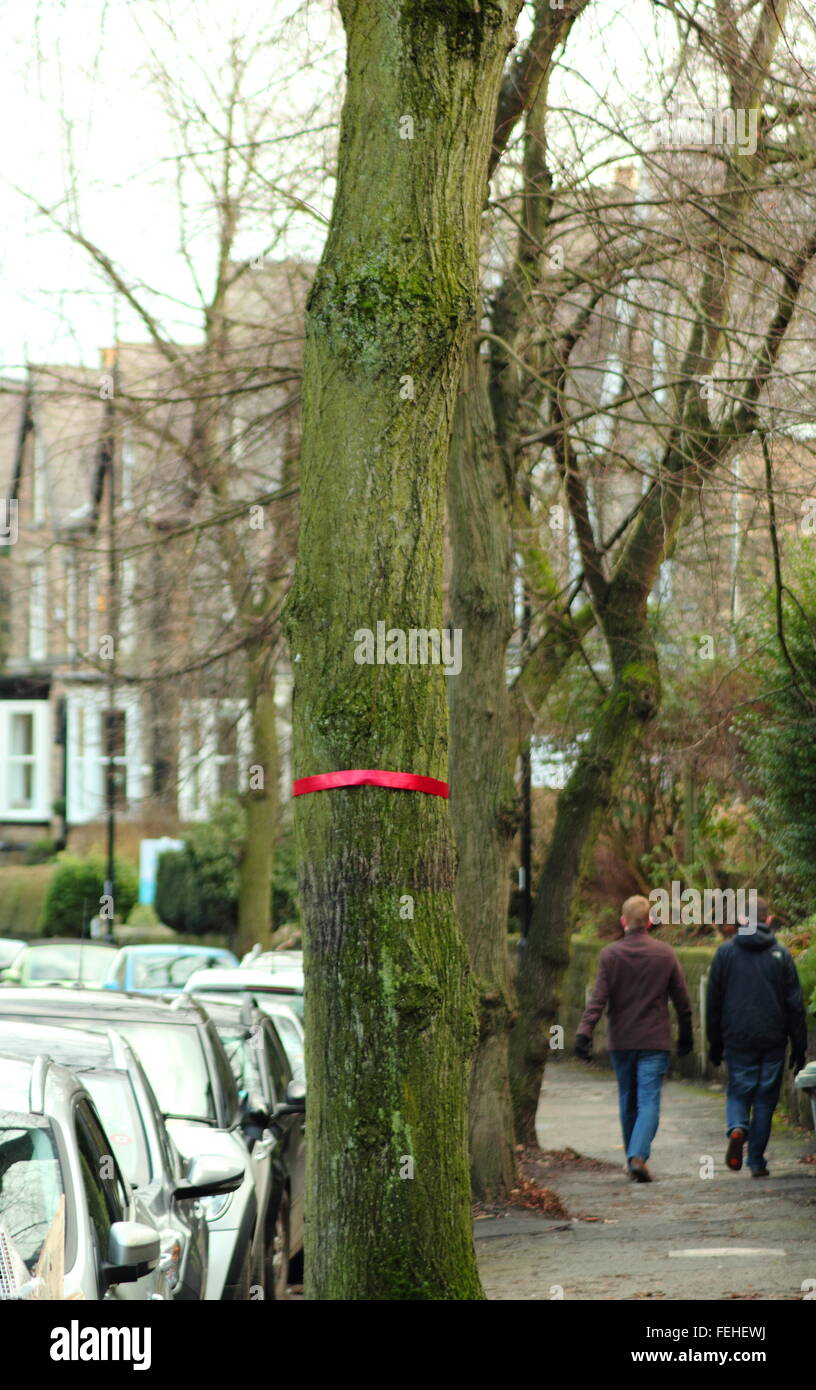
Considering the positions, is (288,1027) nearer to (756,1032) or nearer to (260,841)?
(756,1032)

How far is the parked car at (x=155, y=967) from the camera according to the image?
21250 millimetres

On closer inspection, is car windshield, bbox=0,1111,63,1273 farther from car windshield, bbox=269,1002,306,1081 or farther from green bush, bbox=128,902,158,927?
green bush, bbox=128,902,158,927

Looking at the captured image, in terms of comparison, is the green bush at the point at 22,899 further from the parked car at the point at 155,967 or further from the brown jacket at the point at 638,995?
the brown jacket at the point at 638,995

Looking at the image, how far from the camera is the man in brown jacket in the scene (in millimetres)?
12789

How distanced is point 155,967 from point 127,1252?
16.5m

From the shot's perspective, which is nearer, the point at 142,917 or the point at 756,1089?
the point at 756,1089

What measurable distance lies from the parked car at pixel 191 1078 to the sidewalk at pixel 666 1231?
135 centimetres

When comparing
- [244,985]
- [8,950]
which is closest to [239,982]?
[244,985]

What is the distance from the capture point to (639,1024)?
42.0 feet

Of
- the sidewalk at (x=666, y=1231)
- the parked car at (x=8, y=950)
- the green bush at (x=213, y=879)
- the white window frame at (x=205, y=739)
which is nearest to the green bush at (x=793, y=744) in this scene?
the sidewalk at (x=666, y=1231)

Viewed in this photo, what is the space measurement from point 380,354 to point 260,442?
9988 millimetres

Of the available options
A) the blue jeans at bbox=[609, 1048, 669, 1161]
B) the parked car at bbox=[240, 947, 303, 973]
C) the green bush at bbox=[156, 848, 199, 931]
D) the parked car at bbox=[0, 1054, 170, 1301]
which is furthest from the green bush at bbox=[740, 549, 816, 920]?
the green bush at bbox=[156, 848, 199, 931]
